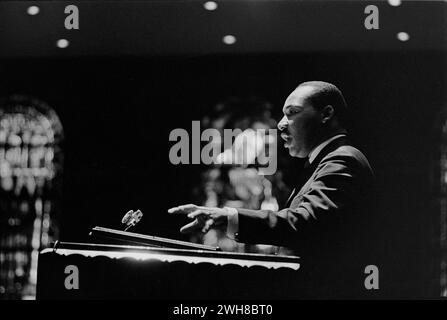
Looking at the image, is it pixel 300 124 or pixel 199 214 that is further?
pixel 300 124

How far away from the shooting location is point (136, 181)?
3.43 m

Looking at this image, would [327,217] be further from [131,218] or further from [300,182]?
[131,218]

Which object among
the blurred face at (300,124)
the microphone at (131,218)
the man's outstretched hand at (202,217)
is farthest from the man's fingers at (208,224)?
the blurred face at (300,124)

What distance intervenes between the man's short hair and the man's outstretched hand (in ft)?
2.12

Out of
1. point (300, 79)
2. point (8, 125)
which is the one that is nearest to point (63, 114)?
point (8, 125)

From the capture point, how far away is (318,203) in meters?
3.27

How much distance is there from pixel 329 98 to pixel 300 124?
17 centimetres

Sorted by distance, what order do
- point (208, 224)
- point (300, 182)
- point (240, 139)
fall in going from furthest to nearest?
point (240, 139) < point (300, 182) < point (208, 224)

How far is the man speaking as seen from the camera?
10.7 ft

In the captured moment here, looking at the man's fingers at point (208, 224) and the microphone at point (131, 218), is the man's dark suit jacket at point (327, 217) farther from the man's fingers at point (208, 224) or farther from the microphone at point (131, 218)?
the microphone at point (131, 218)

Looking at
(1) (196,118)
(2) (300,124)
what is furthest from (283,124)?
(1) (196,118)

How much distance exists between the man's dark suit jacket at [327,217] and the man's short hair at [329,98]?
118 millimetres
